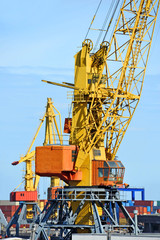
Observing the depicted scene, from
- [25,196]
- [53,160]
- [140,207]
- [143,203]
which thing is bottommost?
[140,207]

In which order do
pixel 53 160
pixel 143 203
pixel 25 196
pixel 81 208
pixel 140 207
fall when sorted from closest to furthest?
pixel 53 160 < pixel 81 208 < pixel 25 196 < pixel 140 207 < pixel 143 203

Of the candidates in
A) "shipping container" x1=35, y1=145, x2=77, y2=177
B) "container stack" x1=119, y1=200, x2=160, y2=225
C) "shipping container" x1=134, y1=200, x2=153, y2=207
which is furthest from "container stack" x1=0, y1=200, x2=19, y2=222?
"shipping container" x1=35, y1=145, x2=77, y2=177

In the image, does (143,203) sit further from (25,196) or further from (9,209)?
(25,196)

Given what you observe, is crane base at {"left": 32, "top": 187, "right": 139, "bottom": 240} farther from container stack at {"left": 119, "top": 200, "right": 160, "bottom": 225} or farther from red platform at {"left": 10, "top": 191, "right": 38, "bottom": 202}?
container stack at {"left": 119, "top": 200, "right": 160, "bottom": 225}

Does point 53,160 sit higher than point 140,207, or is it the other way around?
point 53,160

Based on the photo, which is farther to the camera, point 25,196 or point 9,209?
point 9,209

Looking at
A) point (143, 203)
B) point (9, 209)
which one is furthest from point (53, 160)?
point (9, 209)

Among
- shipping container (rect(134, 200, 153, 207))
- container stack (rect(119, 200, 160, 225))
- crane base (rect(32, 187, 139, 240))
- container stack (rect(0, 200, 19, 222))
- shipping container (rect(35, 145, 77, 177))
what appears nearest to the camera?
crane base (rect(32, 187, 139, 240))

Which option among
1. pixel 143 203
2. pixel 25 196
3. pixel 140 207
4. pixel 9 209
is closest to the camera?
pixel 25 196

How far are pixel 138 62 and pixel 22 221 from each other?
Result: 36753 mm

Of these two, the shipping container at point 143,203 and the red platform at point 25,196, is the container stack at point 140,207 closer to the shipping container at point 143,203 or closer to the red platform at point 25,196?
the shipping container at point 143,203

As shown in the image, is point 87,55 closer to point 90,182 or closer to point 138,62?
point 138,62

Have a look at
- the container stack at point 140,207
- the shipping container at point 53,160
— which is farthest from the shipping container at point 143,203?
the shipping container at point 53,160

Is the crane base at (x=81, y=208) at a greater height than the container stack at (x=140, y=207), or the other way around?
the container stack at (x=140, y=207)
